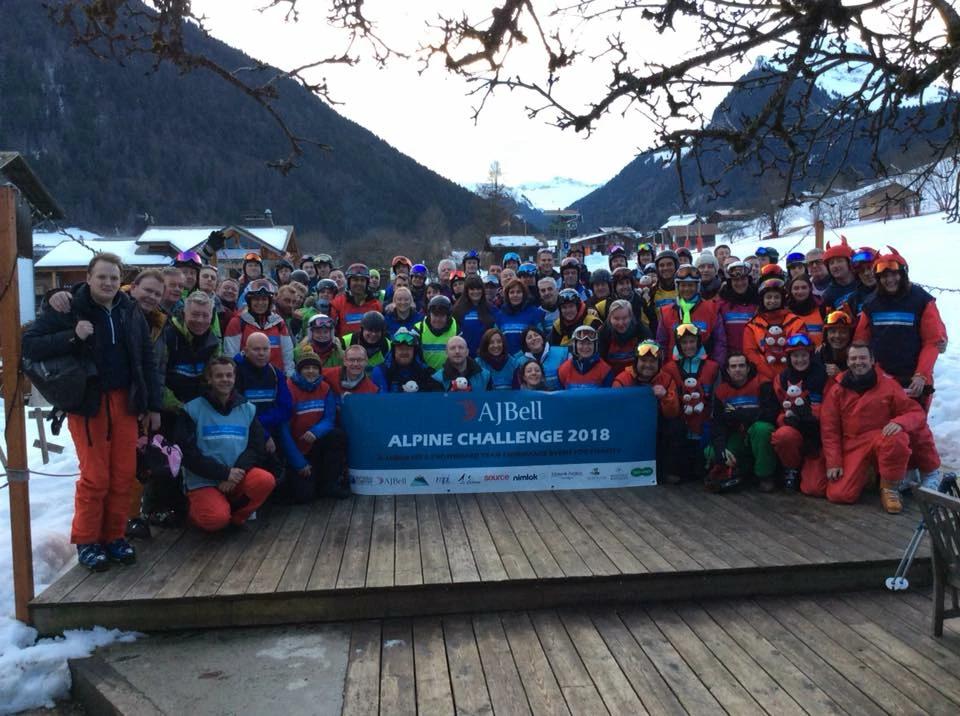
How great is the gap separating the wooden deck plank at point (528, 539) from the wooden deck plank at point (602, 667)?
0.27 metres

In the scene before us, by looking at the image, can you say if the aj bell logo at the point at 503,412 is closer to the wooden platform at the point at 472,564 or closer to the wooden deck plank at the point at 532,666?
the wooden platform at the point at 472,564

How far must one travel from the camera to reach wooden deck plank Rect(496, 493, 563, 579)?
430 cm

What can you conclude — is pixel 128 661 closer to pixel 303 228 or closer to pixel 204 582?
pixel 204 582

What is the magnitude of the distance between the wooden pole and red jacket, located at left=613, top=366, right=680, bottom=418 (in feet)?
14.8

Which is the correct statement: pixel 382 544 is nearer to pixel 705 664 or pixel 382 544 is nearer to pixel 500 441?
pixel 500 441

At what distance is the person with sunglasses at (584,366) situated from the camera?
6.29 meters

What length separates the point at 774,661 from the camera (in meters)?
3.59

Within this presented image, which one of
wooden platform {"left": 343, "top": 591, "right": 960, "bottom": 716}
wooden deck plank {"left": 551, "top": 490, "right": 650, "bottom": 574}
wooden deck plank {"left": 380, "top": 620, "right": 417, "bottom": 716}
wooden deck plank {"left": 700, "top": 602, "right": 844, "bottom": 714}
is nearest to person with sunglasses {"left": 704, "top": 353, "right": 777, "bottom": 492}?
wooden deck plank {"left": 551, "top": 490, "right": 650, "bottom": 574}

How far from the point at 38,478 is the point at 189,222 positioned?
89.9m

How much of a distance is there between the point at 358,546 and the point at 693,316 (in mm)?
3788

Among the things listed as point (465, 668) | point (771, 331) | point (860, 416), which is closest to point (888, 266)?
point (771, 331)

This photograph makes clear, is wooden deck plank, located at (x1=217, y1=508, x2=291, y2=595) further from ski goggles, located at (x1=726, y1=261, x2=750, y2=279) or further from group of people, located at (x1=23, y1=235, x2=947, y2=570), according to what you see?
ski goggles, located at (x1=726, y1=261, x2=750, y2=279)

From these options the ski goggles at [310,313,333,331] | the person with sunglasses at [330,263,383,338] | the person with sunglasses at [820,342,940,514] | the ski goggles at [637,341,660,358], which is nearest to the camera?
the person with sunglasses at [820,342,940,514]

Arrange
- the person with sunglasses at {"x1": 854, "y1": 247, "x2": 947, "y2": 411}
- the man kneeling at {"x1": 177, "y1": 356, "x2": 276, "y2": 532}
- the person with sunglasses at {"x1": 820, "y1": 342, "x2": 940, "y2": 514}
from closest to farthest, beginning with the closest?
1. the man kneeling at {"x1": 177, "y1": 356, "x2": 276, "y2": 532}
2. the person with sunglasses at {"x1": 820, "y1": 342, "x2": 940, "y2": 514}
3. the person with sunglasses at {"x1": 854, "y1": 247, "x2": 947, "y2": 411}
